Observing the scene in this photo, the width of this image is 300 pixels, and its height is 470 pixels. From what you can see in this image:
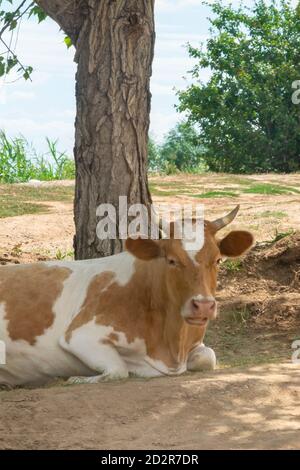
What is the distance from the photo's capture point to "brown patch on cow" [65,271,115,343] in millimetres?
7746

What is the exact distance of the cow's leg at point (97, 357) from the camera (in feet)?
24.4

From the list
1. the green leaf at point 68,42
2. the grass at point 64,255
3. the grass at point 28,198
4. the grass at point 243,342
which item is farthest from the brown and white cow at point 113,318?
the grass at point 28,198

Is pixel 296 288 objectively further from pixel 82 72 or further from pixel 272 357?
pixel 82 72

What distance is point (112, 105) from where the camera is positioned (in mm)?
9336

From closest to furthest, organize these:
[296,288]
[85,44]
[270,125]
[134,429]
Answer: [134,429], [85,44], [296,288], [270,125]

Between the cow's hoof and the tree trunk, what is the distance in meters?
1.88

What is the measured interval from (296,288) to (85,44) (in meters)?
3.43

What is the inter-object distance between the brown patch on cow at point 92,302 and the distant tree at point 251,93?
19.4 meters

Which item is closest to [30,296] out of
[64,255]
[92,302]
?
[92,302]

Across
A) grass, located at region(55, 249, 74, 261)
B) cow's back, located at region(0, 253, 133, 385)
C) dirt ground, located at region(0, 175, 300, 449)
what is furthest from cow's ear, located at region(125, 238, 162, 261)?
grass, located at region(55, 249, 74, 261)

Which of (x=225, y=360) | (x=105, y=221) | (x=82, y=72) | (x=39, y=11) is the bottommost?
(x=225, y=360)

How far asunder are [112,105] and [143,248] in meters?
2.19

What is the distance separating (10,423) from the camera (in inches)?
238
